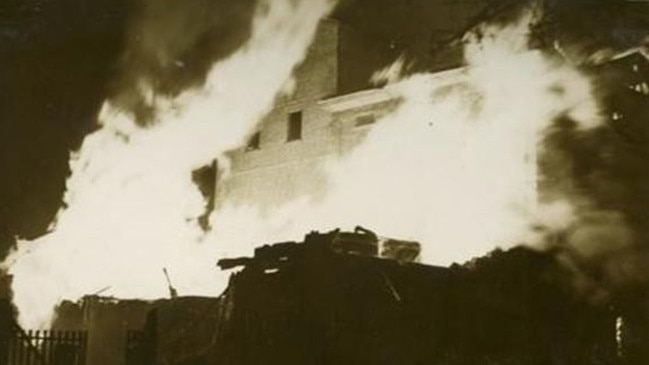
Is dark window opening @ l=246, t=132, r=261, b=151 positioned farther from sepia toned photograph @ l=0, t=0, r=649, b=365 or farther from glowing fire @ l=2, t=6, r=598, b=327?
glowing fire @ l=2, t=6, r=598, b=327

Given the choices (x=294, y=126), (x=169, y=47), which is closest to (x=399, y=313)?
(x=294, y=126)

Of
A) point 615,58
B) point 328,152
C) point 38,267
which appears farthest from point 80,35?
point 615,58

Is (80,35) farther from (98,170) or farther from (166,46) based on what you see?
(98,170)

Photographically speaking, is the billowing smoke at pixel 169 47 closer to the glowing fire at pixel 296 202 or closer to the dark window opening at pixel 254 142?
the glowing fire at pixel 296 202

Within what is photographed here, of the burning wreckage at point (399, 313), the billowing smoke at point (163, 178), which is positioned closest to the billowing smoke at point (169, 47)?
the billowing smoke at point (163, 178)

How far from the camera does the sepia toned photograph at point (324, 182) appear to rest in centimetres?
1898

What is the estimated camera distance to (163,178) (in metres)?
36.9

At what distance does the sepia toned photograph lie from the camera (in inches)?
747

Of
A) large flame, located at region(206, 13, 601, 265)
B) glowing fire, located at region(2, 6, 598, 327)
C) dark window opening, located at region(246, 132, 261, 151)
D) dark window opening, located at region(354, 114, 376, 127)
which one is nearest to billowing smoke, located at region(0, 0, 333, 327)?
glowing fire, located at region(2, 6, 598, 327)

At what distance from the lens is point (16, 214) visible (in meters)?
41.3

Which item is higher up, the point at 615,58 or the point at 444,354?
the point at 615,58

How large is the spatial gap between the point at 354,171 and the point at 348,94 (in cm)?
297

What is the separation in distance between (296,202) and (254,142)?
4.04m

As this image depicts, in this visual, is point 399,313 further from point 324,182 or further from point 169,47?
point 169,47
